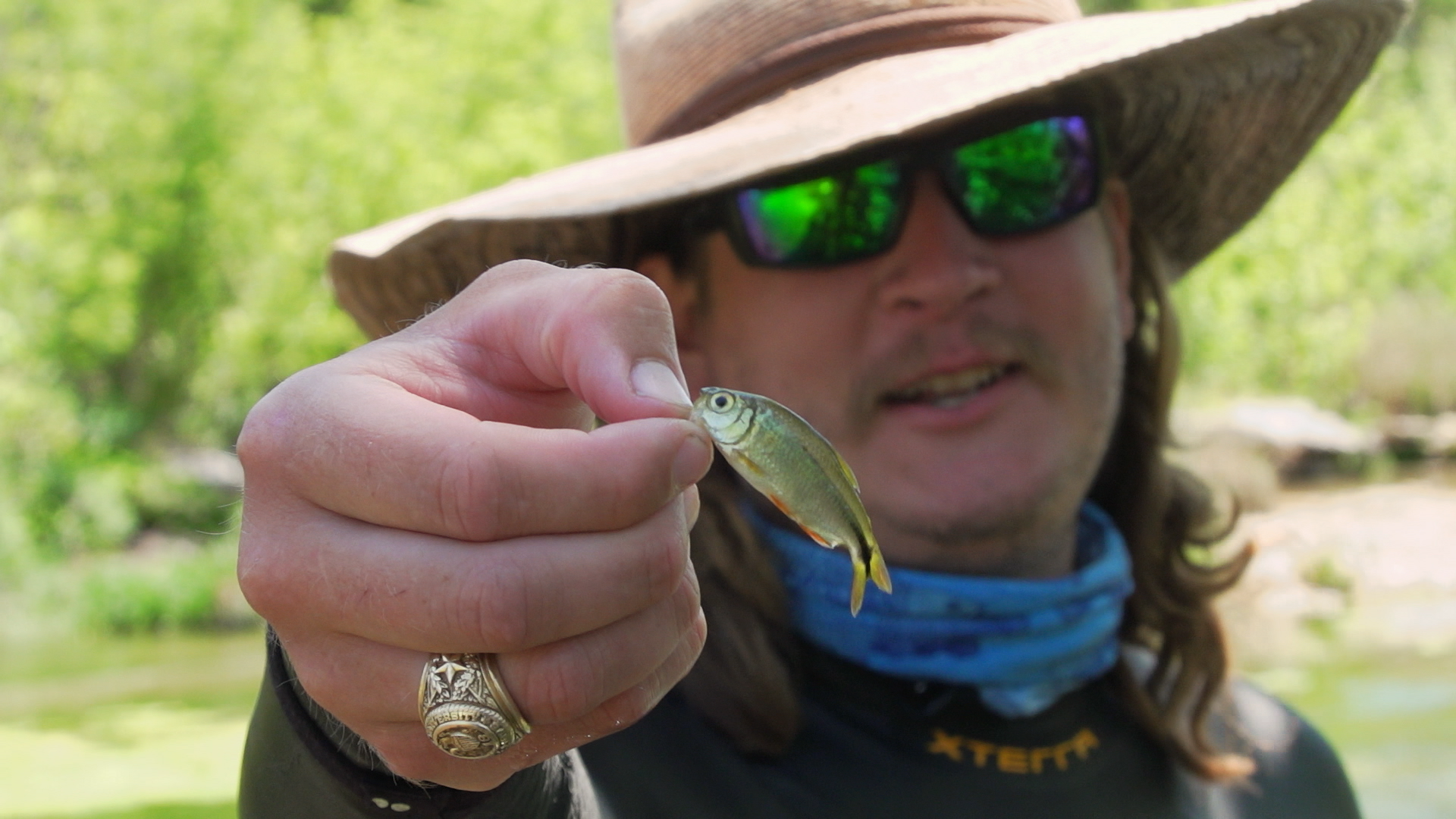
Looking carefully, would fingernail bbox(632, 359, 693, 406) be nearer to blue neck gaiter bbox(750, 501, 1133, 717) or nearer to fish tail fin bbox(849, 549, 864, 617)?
fish tail fin bbox(849, 549, 864, 617)

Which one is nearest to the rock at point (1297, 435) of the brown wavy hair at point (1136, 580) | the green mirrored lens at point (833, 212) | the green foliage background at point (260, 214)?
the green foliage background at point (260, 214)

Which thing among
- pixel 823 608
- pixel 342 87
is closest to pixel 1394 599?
pixel 823 608

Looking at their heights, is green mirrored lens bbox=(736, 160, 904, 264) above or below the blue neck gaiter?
above

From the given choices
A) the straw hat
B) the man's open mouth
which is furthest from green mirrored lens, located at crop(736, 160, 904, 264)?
the man's open mouth

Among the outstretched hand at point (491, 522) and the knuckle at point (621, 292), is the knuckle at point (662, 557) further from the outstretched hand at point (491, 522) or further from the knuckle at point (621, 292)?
the knuckle at point (621, 292)

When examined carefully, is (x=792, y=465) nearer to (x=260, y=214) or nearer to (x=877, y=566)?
(x=877, y=566)

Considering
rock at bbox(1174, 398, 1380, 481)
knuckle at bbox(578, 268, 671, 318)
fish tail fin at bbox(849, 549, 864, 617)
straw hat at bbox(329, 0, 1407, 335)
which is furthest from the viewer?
rock at bbox(1174, 398, 1380, 481)

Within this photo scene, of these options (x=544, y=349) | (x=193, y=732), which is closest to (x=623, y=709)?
(x=544, y=349)
